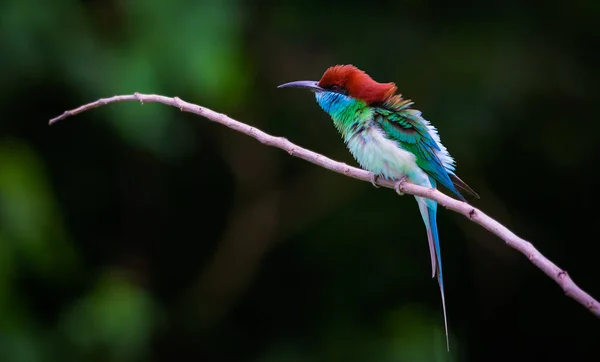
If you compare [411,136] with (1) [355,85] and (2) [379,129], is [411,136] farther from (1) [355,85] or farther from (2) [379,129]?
(1) [355,85]

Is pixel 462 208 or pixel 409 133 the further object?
pixel 409 133

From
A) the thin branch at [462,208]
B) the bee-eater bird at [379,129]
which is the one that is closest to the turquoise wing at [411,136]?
the bee-eater bird at [379,129]

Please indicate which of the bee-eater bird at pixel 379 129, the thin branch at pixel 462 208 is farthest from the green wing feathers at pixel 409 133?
the thin branch at pixel 462 208

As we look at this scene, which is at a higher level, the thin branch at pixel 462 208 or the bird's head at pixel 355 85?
the bird's head at pixel 355 85

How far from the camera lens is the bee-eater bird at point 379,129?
180 centimetres

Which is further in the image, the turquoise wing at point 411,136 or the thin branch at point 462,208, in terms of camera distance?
the turquoise wing at point 411,136

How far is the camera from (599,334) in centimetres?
317

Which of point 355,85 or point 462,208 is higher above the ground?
point 355,85

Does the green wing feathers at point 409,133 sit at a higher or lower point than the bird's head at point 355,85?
lower

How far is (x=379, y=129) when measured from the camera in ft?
5.98

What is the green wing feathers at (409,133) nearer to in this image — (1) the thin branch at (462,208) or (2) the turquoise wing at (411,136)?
(2) the turquoise wing at (411,136)

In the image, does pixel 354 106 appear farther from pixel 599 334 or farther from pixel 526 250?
pixel 599 334

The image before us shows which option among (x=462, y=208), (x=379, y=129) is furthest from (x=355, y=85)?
(x=462, y=208)

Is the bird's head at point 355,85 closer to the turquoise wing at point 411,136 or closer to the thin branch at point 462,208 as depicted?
the turquoise wing at point 411,136
